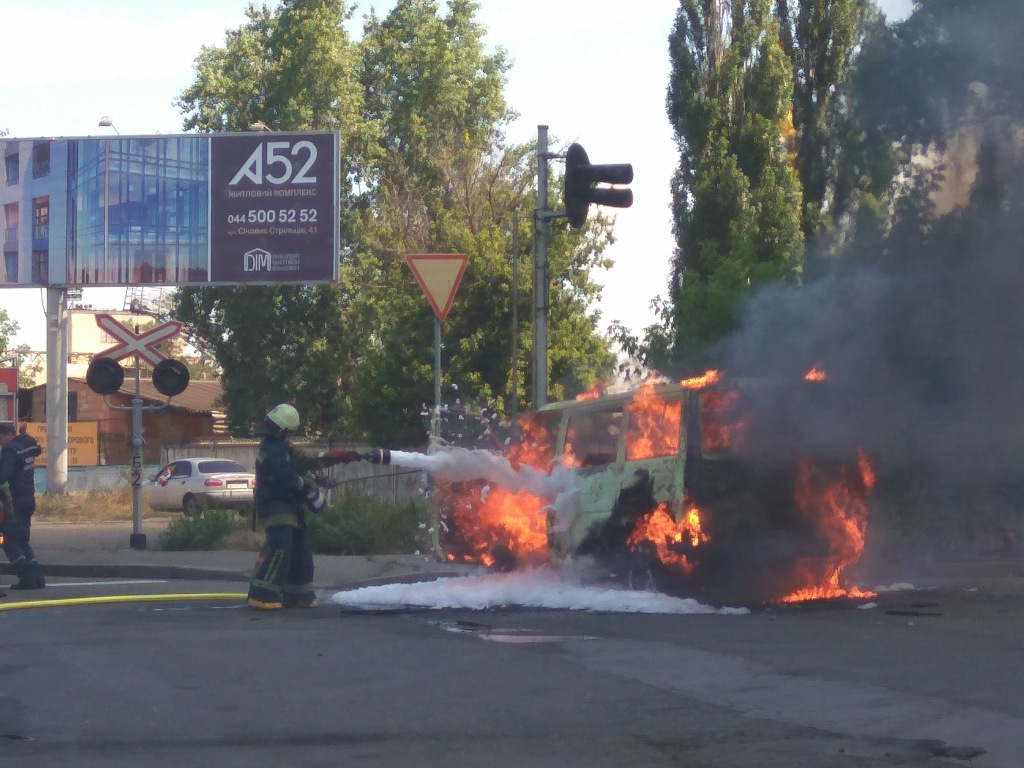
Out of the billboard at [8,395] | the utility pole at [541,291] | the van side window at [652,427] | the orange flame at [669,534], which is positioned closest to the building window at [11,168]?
the billboard at [8,395]

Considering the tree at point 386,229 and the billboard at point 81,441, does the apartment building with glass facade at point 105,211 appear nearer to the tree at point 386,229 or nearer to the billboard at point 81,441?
the tree at point 386,229

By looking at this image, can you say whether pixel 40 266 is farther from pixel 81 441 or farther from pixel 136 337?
pixel 81 441

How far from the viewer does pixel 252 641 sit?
8.62 meters

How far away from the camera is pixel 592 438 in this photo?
1133 centimetres

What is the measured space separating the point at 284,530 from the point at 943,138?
6.97 metres

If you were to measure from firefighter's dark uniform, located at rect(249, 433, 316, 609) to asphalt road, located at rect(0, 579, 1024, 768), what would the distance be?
509mm

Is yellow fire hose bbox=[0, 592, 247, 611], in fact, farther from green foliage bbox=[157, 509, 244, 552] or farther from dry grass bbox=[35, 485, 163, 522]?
dry grass bbox=[35, 485, 163, 522]

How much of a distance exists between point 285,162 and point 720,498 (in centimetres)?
1597

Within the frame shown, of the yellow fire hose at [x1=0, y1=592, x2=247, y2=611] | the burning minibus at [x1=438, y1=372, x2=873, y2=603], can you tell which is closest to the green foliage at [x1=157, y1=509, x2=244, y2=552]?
the yellow fire hose at [x1=0, y1=592, x2=247, y2=611]

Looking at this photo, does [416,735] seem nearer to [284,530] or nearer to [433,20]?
[284,530]

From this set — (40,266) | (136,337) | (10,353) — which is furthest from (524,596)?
(10,353)

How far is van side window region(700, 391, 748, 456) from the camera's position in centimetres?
991

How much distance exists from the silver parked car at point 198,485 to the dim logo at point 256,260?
6231 millimetres

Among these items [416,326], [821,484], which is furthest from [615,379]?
[416,326]
